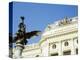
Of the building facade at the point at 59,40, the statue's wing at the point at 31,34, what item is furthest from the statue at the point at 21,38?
the building facade at the point at 59,40

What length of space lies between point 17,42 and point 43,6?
49cm

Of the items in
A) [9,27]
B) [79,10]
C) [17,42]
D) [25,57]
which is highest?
[79,10]

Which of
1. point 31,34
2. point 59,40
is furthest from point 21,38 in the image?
point 59,40

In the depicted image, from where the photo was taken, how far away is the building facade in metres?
2.62

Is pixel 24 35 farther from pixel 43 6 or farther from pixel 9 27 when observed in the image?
pixel 43 6

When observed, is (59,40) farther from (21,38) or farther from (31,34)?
(21,38)

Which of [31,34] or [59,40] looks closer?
[31,34]

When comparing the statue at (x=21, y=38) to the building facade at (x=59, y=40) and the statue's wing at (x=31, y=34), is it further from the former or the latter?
the building facade at (x=59, y=40)

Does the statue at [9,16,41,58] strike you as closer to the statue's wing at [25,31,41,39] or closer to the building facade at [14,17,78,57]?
the statue's wing at [25,31,41,39]

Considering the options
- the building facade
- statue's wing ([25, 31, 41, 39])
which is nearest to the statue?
statue's wing ([25, 31, 41, 39])

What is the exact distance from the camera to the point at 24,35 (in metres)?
2.53

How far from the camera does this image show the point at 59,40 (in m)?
2.71

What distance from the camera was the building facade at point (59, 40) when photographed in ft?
8.59

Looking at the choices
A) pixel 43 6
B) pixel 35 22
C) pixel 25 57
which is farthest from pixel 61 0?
pixel 25 57
